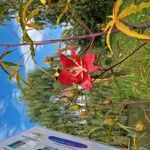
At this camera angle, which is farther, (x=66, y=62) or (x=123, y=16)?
(x=66, y=62)

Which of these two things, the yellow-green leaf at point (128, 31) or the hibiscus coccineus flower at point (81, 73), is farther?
the hibiscus coccineus flower at point (81, 73)

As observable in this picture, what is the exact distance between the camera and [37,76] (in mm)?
8773

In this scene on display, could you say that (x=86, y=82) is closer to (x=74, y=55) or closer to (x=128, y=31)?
(x=74, y=55)

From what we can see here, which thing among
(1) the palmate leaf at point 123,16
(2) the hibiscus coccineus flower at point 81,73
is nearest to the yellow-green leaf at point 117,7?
(1) the palmate leaf at point 123,16

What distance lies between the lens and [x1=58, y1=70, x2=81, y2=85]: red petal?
1.04m

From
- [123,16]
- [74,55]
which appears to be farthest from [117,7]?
[74,55]

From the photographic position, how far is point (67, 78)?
1043 millimetres

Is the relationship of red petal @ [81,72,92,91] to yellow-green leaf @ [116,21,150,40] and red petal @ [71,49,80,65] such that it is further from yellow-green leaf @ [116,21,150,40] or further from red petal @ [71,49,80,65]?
yellow-green leaf @ [116,21,150,40]

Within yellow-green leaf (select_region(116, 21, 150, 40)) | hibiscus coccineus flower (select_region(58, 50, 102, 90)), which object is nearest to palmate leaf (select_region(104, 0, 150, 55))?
yellow-green leaf (select_region(116, 21, 150, 40))

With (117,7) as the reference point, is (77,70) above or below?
below

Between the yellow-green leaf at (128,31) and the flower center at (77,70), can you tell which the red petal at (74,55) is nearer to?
the flower center at (77,70)

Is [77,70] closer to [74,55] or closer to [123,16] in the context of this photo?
[74,55]

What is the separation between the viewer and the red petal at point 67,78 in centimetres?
104

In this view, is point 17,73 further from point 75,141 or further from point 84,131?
point 84,131
